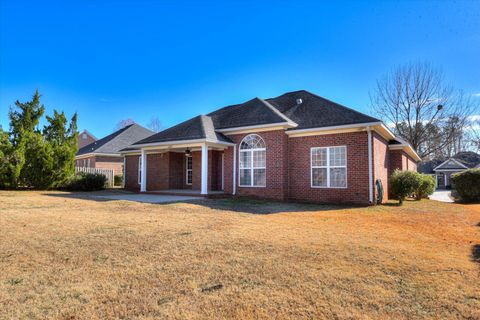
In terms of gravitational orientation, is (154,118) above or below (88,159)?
above

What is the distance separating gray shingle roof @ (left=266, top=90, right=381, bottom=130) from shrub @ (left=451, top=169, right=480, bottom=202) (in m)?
9.29

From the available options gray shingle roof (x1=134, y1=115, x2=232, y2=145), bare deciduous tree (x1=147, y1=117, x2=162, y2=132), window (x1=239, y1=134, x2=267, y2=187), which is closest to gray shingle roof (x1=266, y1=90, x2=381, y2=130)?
window (x1=239, y1=134, x2=267, y2=187)

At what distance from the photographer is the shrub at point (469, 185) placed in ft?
55.1

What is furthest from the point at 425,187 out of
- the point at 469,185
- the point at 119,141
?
the point at 119,141

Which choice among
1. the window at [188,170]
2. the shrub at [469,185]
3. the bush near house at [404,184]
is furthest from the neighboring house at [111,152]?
the shrub at [469,185]

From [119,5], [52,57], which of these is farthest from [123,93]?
[119,5]

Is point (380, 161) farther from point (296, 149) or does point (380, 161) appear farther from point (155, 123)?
point (155, 123)

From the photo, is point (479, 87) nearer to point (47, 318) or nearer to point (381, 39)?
point (381, 39)

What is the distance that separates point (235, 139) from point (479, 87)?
21.6 m

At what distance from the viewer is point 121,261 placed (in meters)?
4.68

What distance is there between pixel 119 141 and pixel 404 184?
1022 inches

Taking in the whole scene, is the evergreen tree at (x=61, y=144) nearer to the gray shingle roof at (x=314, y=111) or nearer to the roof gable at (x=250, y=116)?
the roof gable at (x=250, y=116)

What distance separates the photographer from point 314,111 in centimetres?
1521

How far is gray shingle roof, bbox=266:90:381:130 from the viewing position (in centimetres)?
1312
